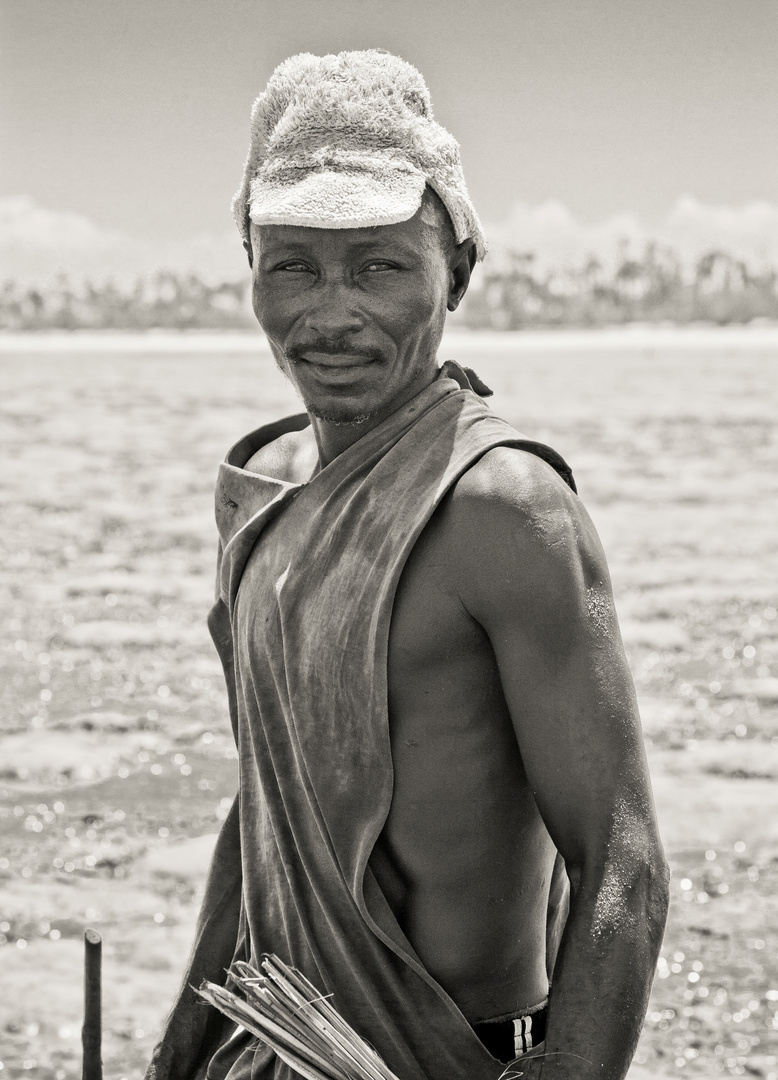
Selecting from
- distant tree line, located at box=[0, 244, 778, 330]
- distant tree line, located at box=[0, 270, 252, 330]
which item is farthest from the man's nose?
distant tree line, located at box=[0, 270, 252, 330]

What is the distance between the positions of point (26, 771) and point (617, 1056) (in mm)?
4044

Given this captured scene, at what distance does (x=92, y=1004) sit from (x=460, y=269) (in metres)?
1.02

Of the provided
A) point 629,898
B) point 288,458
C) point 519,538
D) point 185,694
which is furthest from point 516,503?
point 185,694

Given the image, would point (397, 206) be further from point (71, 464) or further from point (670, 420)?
point (670, 420)

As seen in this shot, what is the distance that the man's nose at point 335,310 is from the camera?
1.39 meters

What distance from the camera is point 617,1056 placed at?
1237mm

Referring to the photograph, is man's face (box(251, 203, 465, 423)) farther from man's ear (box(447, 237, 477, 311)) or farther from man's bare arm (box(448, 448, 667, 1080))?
man's bare arm (box(448, 448, 667, 1080))

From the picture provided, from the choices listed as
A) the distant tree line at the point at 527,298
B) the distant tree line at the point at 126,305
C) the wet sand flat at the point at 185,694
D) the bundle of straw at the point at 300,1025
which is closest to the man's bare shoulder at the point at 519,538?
the bundle of straw at the point at 300,1025

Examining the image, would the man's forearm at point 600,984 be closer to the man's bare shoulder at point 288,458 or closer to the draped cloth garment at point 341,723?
the draped cloth garment at point 341,723

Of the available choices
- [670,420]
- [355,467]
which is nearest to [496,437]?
[355,467]

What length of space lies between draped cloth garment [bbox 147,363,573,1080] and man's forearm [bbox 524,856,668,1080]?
150 mm

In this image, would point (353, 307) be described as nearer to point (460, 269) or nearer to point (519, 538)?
point (460, 269)

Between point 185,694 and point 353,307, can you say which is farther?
point 185,694

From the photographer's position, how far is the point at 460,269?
152 cm
